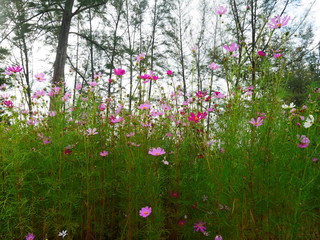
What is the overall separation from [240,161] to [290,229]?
0.47 meters

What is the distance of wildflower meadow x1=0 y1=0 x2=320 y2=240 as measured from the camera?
54.2 inches

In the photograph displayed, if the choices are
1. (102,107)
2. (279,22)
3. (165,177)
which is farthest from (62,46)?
(279,22)

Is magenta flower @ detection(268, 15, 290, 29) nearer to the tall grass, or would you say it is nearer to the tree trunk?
the tall grass

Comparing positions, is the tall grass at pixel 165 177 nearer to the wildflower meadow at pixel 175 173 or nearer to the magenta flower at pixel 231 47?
the wildflower meadow at pixel 175 173

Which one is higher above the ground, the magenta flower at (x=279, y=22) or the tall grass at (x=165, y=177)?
the magenta flower at (x=279, y=22)

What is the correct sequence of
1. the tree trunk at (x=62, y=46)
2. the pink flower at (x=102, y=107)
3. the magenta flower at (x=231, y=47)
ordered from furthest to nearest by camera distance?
1. the tree trunk at (x=62, y=46)
2. the pink flower at (x=102, y=107)
3. the magenta flower at (x=231, y=47)

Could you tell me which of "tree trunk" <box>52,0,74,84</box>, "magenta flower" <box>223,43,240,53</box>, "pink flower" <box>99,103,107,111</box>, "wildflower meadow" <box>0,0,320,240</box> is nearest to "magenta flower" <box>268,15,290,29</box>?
"wildflower meadow" <box>0,0,320,240</box>

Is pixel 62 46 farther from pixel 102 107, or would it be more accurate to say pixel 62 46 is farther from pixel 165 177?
pixel 165 177

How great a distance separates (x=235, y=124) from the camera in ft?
4.66

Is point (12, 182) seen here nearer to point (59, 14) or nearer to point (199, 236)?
point (199, 236)

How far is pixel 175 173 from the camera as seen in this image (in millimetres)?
1735

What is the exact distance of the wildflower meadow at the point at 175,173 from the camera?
1.38 m

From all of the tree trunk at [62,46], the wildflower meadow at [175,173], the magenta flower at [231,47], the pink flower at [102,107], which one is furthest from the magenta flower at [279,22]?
the tree trunk at [62,46]

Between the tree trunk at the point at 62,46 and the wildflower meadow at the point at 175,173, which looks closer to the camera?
the wildflower meadow at the point at 175,173
